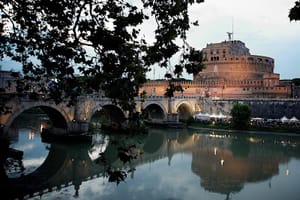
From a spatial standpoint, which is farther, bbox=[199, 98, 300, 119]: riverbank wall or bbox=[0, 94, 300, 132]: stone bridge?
bbox=[199, 98, 300, 119]: riverbank wall

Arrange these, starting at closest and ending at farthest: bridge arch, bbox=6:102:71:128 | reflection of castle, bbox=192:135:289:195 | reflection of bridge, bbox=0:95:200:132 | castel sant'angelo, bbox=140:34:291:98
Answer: reflection of castle, bbox=192:135:289:195, reflection of bridge, bbox=0:95:200:132, bridge arch, bbox=6:102:71:128, castel sant'angelo, bbox=140:34:291:98

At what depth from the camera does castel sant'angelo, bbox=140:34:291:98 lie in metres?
33.2

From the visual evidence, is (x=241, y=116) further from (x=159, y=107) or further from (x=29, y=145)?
(x=29, y=145)

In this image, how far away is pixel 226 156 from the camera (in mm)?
15844

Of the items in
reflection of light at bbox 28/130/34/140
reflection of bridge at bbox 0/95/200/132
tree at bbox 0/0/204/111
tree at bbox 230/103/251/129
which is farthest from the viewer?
tree at bbox 230/103/251/129

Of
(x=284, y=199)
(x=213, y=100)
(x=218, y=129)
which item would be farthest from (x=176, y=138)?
(x=284, y=199)

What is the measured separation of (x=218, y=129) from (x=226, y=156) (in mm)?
9776

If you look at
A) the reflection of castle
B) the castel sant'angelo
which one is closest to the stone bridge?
the castel sant'angelo

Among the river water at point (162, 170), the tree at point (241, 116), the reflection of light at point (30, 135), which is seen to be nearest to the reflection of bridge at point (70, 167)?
the river water at point (162, 170)

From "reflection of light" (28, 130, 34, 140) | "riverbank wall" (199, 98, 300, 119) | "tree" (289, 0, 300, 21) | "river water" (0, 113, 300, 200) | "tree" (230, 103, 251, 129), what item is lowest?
"river water" (0, 113, 300, 200)

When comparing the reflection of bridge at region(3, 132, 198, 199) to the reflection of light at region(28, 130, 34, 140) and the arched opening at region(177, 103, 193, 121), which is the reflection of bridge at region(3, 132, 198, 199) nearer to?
the reflection of light at region(28, 130, 34, 140)

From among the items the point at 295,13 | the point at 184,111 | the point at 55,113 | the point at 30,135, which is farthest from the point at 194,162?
the point at 184,111

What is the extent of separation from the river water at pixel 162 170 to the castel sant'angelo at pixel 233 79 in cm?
1335

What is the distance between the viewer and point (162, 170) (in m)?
12.7
